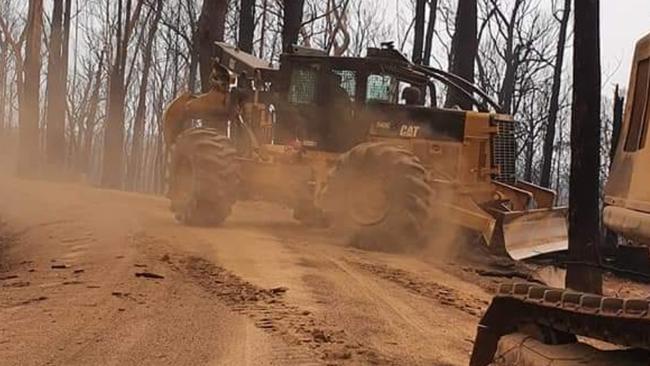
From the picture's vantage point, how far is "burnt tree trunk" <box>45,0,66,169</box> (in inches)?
1495

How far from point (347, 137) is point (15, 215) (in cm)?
761

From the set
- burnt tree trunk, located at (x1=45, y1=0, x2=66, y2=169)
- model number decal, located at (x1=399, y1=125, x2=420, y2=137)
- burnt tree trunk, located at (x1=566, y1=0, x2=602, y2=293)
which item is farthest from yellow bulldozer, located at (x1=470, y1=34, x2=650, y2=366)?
burnt tree trunk, located at (x1=45, y1=0, x2=66, y2=169)

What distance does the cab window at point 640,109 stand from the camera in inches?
146

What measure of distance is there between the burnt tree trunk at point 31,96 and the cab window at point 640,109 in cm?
3386

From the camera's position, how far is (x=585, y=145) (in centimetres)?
1107

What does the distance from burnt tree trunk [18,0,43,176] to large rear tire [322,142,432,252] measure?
2445cm

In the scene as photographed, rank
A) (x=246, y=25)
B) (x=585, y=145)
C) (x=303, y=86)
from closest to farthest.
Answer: (x=585, y=145) < (x=303, y=86) < (x=246, y=25)

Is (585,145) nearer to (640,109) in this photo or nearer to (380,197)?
(380,197)

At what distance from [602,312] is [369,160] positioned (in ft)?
33.0

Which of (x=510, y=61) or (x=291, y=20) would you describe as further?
(x=510, y=61)

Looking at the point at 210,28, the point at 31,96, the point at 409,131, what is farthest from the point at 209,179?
the point at 31,96

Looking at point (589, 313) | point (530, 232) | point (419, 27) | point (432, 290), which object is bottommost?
point (432, 290)

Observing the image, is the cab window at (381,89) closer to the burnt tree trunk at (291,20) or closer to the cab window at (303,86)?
the cab window at (303,86)

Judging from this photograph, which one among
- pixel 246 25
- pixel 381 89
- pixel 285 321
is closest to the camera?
pixel 285 321
